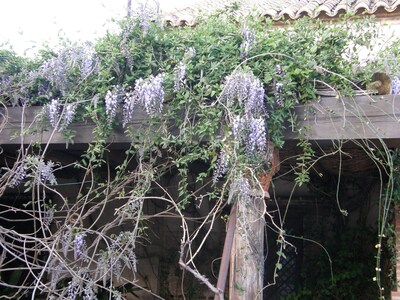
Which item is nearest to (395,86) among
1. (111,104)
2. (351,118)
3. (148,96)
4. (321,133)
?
(351,118)

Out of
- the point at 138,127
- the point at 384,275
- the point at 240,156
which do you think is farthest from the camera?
the point at 384,275

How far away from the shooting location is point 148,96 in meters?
4.11

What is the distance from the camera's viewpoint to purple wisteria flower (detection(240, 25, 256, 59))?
4.13 meters

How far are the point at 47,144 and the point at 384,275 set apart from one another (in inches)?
149

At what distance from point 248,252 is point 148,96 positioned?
131 cm

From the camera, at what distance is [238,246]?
158 inches

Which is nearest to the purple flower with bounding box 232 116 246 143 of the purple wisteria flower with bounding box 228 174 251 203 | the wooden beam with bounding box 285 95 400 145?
the purple wisteria flower with bounding box 228 174 251 203

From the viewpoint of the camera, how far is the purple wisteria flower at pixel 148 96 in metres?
4.11

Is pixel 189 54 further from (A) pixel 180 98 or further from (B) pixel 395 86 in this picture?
(B) pixel 395 86

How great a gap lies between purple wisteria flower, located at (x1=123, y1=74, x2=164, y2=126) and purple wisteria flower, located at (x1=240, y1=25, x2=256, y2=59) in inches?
24.4

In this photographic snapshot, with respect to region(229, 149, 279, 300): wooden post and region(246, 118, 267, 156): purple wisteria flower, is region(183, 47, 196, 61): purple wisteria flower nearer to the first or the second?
region(246, 118, 267, 156): purple wisteria flower

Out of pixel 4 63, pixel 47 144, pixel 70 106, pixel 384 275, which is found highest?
pixel 4 63

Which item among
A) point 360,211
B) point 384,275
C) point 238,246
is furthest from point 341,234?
point 238,246

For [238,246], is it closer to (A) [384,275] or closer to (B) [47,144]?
(B) [47,144]
